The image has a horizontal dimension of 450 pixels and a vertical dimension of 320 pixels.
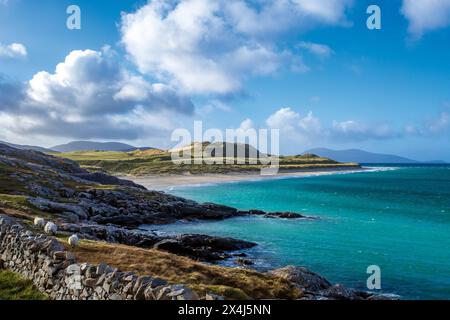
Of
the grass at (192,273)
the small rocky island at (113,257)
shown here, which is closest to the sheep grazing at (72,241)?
the small rocky island at (113,257)

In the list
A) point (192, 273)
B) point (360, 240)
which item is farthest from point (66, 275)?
point (360, 240)

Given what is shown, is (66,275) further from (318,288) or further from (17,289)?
(318,288)

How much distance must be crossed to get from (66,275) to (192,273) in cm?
Result: 853

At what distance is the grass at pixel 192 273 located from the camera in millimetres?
21984

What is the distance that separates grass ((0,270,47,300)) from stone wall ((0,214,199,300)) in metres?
0.29

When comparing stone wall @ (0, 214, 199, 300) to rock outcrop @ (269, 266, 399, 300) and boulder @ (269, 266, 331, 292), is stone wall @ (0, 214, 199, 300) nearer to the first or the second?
rock outcrop @ (269, 266, 399, 300)

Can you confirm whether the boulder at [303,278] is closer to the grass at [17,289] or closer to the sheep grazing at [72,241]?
the sheep grazing at [72,241]

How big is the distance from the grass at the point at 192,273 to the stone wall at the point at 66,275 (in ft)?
7.73

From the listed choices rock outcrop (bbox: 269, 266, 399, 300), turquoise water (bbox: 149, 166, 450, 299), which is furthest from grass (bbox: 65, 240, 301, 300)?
turquoise water (bbox: 149, 166, 450, 299)

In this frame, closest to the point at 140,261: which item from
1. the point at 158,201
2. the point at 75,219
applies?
the point at 75,219
